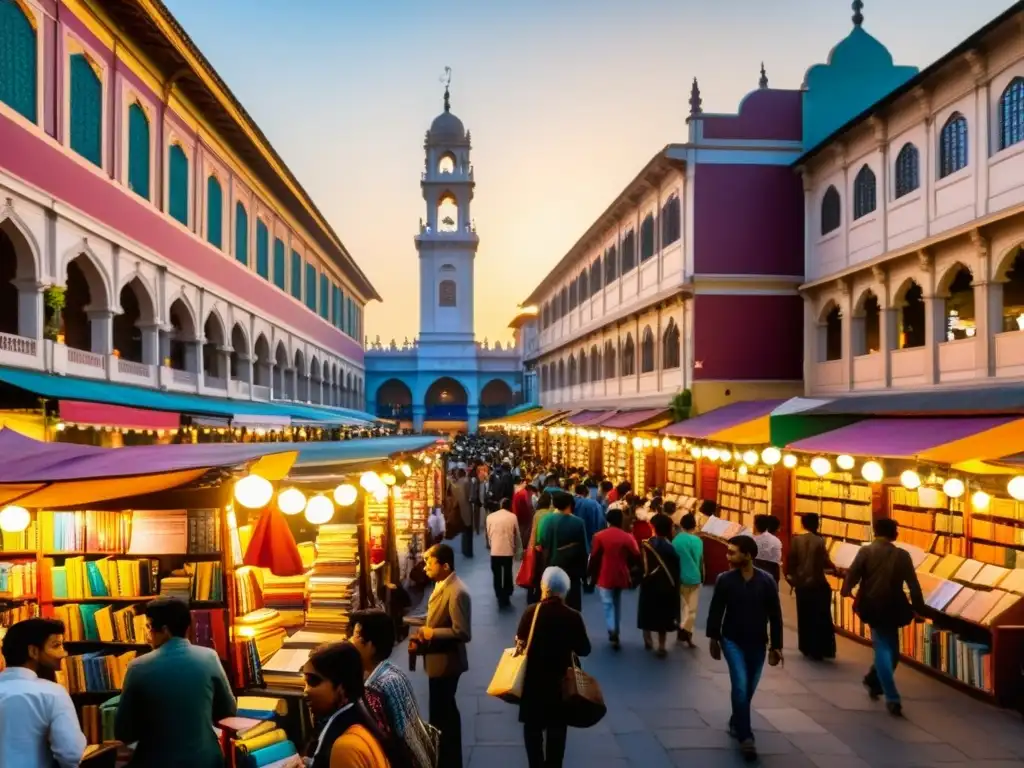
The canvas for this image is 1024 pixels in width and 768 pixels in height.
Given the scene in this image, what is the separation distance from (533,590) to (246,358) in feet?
56.4

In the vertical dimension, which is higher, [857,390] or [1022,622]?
[857,390]

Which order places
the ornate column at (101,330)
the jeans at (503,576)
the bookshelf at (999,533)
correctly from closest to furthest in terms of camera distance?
the bookshelf at (999,533), the jeans at (503,576), the ornate column at (101,330)

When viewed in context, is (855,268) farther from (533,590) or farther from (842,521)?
(533,590)

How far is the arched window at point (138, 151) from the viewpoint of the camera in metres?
17.8

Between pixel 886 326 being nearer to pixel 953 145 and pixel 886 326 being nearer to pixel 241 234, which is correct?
pixel 953 145

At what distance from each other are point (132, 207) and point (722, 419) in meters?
12.6

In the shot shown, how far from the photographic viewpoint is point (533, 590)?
40.8ft

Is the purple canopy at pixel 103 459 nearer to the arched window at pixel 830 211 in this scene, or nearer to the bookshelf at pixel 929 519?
the bookshelf at pixel 929 519

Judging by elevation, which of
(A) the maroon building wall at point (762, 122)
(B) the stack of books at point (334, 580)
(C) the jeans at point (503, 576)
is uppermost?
(A) the maroon building wall at point (762, 122)

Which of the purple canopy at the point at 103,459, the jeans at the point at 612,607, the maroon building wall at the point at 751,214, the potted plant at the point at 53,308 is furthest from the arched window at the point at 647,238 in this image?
the purple canopy at the point at 103,459

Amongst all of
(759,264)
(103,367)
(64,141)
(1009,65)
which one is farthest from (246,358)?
(1009,65)

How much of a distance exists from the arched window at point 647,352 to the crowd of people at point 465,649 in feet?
41.6

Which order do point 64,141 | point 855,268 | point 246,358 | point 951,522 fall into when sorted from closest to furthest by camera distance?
point 951,522 → point 64,141 → point 855,268 → point 246,358

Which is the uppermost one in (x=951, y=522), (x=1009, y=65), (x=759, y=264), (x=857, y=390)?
(x=1009, y=65)
